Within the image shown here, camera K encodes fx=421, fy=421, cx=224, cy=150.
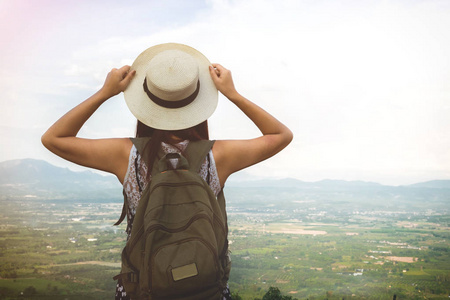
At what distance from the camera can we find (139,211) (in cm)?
125

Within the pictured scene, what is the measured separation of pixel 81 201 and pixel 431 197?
1357cm

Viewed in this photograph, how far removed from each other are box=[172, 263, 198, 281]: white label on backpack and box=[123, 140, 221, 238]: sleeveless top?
0.33 m

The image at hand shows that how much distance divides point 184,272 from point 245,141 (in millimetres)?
522

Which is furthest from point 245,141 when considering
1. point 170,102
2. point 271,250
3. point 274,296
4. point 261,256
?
point 271,250

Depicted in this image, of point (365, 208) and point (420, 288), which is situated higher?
point (365, 208)

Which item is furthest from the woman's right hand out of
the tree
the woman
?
the tree

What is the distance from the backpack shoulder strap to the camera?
53.8 inches

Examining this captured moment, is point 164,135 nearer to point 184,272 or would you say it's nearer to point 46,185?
point 184,272

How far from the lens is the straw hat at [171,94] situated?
1.39m

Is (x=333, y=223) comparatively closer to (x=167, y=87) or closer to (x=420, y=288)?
(x=420, y=288)

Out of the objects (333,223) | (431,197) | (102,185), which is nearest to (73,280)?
(102,185)

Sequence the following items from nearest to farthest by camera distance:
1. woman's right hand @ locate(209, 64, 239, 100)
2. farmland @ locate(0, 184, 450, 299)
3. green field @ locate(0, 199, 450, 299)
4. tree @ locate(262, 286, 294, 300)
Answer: woman's right hand @ locate(209, 64, 239, 100)
tree @ locate(262, 286, 294, 300)
green field @ locate(0, 199, 450, 299)
farmland @ locate(0, 184, 450, 299)

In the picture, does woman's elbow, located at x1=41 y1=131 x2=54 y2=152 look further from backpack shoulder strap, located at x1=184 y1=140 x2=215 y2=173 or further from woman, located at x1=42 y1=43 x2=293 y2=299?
backpack shoulder strap, located at x1=184 y1=140 x2=215 y2=173

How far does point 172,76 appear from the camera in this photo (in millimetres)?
1380
